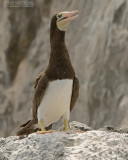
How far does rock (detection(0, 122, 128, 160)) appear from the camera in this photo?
259 centimetres

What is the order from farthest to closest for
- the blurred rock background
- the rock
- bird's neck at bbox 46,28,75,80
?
1. the blurred rock background
2. bird's neck at bbox 46,28,75,80
3. the rock

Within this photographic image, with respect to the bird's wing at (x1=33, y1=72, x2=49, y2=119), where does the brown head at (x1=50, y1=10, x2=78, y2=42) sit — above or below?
above

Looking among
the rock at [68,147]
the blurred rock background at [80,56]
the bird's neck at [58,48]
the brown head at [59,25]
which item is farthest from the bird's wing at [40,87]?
the blurred rock background at [80,56]

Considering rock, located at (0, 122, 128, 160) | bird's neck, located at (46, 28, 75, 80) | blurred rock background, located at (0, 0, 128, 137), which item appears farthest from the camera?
blurred rock background, located at (0, 0, 128, 137)

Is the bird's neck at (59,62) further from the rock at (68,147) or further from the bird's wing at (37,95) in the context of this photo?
the rock at (68,147)

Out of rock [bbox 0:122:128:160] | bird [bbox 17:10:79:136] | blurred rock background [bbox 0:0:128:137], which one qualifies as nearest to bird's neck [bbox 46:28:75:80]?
bird [bbox 17:10:79:136]

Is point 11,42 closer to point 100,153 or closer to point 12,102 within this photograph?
point 12,102

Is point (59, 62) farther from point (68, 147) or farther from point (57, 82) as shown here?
point (68, 147)

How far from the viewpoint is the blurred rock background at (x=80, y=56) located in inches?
246

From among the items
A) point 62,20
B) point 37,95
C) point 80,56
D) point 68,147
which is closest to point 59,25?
point 62,20

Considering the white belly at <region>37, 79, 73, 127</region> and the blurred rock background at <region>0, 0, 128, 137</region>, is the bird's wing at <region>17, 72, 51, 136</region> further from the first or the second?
the blurred rock background at <region>0, 0, 128, 137</region>

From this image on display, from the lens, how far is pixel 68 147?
2.70 meters

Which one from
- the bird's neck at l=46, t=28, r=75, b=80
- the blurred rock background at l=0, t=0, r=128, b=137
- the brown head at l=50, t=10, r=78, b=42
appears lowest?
the blurred rock background at l=0, t=0, r=128, b=137

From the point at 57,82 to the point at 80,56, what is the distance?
11.2 ft
